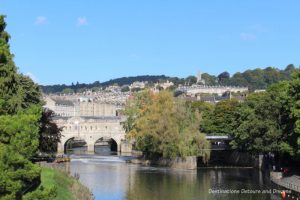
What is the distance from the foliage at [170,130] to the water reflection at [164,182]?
281cm

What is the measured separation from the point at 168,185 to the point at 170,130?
17593mm

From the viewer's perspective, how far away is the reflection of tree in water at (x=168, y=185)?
159 ft

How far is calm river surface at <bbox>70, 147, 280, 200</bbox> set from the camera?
159ft

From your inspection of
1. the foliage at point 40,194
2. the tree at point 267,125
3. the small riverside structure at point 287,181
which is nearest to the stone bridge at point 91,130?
the tree at point 267,125

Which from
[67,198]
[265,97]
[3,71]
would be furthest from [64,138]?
[3,71]

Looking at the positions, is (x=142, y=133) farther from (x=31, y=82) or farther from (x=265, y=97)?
(x=31, y=82)

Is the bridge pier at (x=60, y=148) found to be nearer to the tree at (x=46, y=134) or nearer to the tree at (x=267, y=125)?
the tree at (x=46, y=134)

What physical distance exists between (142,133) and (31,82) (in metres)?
22.7

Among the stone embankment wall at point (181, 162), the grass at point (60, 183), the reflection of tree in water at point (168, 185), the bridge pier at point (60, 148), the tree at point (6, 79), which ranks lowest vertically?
the reflection of tree in water at point (168, 185)

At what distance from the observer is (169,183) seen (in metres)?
56.8

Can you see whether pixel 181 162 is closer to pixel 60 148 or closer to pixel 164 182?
pixel 164 182

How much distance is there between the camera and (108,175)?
66.4m

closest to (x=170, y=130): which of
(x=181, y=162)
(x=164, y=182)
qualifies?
(x=181, y=162)

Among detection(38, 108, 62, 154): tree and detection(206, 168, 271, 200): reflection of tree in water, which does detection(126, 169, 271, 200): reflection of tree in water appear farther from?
detection(38, 108, 62, 154): tree
